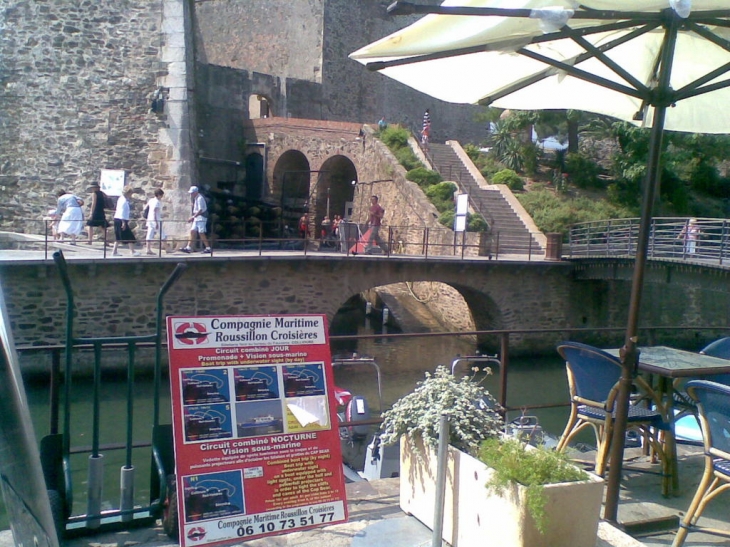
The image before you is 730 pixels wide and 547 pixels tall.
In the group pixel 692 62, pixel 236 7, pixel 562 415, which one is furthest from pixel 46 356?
pixel 236 7

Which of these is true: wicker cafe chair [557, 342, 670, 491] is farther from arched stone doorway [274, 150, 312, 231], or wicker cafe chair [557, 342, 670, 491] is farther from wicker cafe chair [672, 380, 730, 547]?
arched stone doorway [274, 150, 312, 231]

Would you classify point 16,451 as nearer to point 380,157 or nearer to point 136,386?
point 136,386

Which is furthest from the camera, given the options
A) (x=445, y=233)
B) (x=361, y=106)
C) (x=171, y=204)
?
(x=361, y=106)

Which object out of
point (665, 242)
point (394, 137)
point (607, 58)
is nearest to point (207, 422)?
point (607, 58)

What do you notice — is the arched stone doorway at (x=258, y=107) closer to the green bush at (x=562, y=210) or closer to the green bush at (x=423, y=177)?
the green bush at (x=423, y=177)

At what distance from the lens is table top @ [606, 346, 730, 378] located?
3.88 metres

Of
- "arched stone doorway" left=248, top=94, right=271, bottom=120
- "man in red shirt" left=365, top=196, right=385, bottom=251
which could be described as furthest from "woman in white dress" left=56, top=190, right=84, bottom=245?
"arched stone doorway" left=248, top=94, right=271, bottom=120

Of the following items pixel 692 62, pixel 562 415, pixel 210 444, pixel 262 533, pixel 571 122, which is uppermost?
pixel 571 122

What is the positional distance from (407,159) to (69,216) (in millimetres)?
11831

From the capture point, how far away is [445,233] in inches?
835

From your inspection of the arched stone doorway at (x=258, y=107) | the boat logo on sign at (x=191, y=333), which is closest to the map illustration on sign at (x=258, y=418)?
the boat logo on sign at (x=191, y=333)

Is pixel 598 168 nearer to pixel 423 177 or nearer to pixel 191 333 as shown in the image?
pixel 423 177

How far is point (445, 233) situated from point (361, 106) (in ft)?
50.2

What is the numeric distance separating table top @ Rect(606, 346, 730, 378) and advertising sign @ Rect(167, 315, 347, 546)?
1.79m
